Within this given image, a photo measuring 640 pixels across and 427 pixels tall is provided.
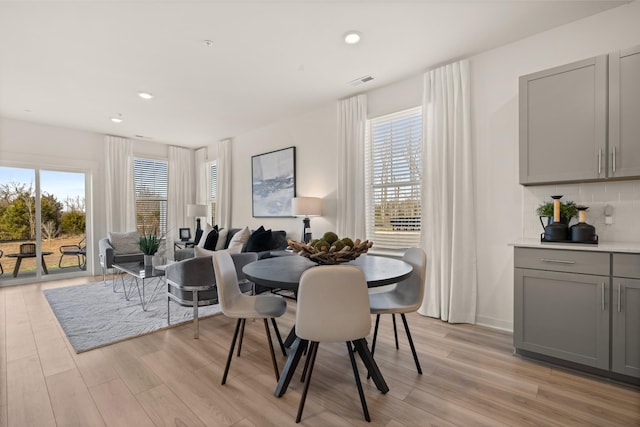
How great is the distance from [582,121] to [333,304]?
94.1 inches

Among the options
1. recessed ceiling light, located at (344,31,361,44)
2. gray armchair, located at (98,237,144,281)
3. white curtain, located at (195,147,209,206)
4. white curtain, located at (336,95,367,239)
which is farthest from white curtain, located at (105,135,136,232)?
recessed ceiling light, located at (344,31,361,44)

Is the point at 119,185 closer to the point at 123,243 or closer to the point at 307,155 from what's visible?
the point at 123,243

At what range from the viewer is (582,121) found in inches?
89.7

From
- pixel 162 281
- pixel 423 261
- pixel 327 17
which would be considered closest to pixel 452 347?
pixel 423 261

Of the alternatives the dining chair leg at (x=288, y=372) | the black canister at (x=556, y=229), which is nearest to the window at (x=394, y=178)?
the black canister at (x=556, y=229)

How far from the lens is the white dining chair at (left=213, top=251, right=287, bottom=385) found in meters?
1.99

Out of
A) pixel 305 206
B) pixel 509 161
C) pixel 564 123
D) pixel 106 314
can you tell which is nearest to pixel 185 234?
pixel 106 314

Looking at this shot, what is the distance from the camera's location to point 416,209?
11.8 ft

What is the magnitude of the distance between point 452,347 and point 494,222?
4.26ft

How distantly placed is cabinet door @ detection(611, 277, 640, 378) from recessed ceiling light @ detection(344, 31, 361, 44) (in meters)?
2.71

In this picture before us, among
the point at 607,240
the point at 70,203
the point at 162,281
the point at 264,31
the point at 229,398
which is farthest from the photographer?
the point at 70,203

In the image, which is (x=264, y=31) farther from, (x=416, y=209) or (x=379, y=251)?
(x=379, y=251)

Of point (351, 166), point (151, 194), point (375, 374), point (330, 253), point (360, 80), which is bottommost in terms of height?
point (375, 374)

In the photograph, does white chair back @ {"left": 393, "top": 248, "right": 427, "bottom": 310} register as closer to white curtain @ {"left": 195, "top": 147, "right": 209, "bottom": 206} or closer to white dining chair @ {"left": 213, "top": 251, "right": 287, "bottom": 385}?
white dining chair @ {"left": 213, "top": 251, "right": 287, "bottom": 385}
